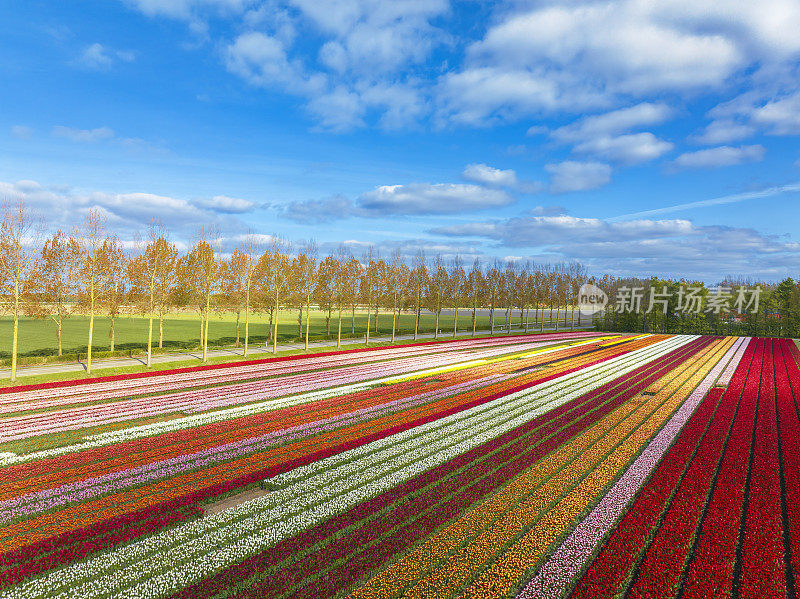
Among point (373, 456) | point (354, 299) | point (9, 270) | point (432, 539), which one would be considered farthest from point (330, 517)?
point (354, 299)

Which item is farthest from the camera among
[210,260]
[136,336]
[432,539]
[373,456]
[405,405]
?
[136,336]

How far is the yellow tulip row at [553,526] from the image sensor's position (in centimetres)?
654

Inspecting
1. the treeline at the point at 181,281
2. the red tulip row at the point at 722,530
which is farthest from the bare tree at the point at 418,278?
the red tulip row at the point at 722,530

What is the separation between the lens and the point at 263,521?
8.38 m

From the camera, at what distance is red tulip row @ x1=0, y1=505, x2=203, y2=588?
22.3 feet

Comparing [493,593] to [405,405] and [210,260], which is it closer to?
[405,405]

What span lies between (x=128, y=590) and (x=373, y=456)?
21.7 ft

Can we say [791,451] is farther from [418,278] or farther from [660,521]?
[418,278]

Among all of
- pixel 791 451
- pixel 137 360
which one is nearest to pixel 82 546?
pixel 791 451

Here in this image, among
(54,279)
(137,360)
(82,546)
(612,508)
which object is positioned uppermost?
(54,279)

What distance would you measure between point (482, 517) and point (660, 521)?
3650mm

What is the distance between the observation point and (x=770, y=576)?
22.0ft

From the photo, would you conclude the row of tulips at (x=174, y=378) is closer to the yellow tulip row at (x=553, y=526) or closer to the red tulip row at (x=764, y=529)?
the yellow tulip row at (x=553, y=526)

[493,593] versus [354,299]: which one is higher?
[354,299]
